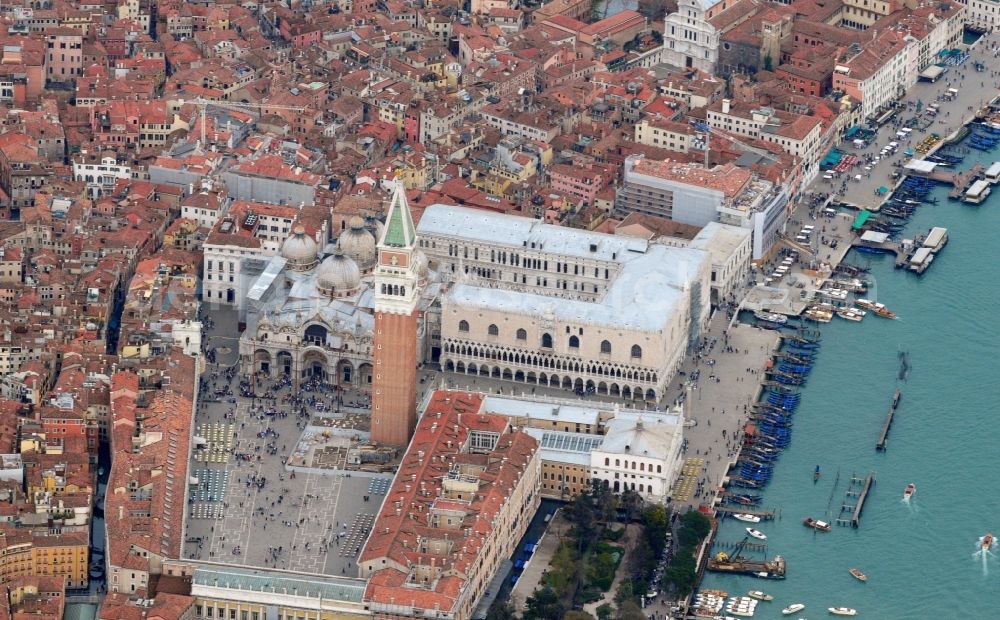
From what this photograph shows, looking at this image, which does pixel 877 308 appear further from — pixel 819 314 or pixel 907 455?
pixel 907 455

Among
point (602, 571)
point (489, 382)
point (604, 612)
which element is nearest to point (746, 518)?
point (602, 571)

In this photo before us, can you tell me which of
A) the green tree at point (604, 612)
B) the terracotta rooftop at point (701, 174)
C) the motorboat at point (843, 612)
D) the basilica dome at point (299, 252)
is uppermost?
the terracotta rooftop at point (701, 174)

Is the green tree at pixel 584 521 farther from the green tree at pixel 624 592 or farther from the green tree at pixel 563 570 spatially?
the green tree at pixel 624 592

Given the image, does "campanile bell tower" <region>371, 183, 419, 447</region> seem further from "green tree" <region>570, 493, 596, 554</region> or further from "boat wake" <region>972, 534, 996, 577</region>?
"boat wake" <region>972, 534, 996, 577</region>

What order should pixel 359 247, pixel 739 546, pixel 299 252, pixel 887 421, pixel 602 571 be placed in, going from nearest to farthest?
pixel 602 571
pixel 739 546
pixel 887 421
pixel 359 247
pixel 299 252

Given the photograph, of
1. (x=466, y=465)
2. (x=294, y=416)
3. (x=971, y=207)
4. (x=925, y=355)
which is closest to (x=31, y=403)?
(x=294, y=416)

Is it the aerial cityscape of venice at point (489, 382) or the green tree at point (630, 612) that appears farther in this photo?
the aerial cityscape of venice at point (489, 382)

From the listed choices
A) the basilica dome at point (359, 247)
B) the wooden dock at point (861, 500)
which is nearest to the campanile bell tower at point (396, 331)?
the basilica dome at point (359, 247)
